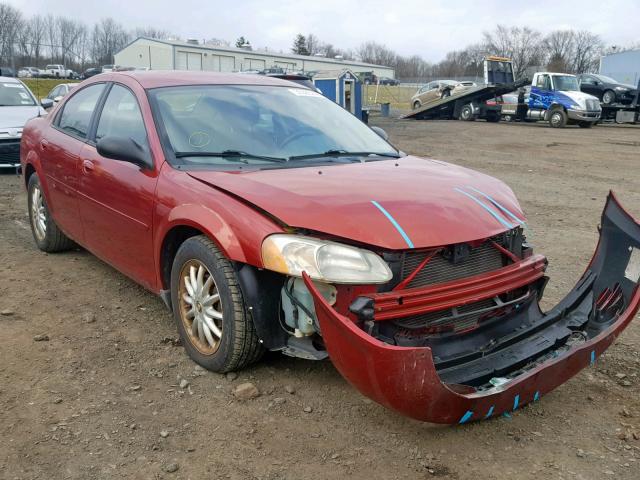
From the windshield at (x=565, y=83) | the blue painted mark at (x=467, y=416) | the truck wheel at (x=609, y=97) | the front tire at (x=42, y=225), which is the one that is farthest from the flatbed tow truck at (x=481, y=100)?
the blue painted mark at (x=467, y=416)

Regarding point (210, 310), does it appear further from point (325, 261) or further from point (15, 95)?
point (15, 95)

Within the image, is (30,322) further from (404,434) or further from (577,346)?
(577,346)

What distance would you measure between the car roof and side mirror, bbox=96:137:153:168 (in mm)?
581

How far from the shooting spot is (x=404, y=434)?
2.82 metres

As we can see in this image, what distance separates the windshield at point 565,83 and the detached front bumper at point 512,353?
24.1 metres

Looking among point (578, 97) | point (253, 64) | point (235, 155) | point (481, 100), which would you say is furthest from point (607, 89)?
point (253, 64)

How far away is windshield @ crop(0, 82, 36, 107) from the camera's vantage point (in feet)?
36.4

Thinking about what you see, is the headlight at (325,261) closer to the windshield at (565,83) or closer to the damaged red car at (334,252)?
the damaged red car at (334,252)

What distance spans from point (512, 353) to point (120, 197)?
249cm

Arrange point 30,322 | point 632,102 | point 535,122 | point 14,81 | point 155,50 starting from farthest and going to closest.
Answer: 1. point 155,50
2. point 535,122
3. point 632,102
4. point 14,81
5. point 30,322

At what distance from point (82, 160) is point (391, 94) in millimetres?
50025

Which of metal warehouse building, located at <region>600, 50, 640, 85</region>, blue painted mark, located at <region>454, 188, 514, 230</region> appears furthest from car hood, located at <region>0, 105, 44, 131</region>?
metal warehouse building, located at <region>600, 50, 640, 85</region>

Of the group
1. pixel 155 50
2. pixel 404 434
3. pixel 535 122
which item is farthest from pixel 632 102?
pixel 155 50

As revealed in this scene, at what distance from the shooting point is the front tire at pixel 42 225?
17.4 feet
